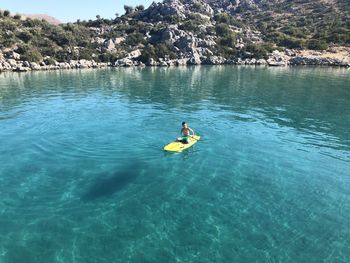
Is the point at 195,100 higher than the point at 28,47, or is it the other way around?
Result: the point at 28,47

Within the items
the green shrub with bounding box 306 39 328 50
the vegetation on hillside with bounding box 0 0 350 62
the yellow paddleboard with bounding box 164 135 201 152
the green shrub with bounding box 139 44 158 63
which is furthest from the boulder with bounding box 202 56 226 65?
the yellow paddleboard with bounding box 164 135 201 152

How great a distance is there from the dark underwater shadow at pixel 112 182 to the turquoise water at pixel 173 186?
14cm

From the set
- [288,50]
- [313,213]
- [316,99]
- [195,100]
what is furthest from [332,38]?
[313,213]

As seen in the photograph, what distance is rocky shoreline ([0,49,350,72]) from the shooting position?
108375mm

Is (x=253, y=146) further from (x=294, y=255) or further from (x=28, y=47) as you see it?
(x=28, y=47)

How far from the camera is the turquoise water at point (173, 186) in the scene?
1598 cm

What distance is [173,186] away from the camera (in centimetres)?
2225

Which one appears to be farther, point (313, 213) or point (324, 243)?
point (313, 213)

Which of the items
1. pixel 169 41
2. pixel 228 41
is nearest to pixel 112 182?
pixel 169 41

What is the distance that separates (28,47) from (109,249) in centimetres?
11586

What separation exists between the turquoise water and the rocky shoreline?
7303cm

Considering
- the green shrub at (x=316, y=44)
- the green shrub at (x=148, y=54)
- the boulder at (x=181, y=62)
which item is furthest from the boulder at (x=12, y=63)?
the green shrub at (x=316, y=44)

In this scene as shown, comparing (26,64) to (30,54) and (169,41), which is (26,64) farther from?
(169,41)

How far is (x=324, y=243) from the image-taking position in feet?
53.7
